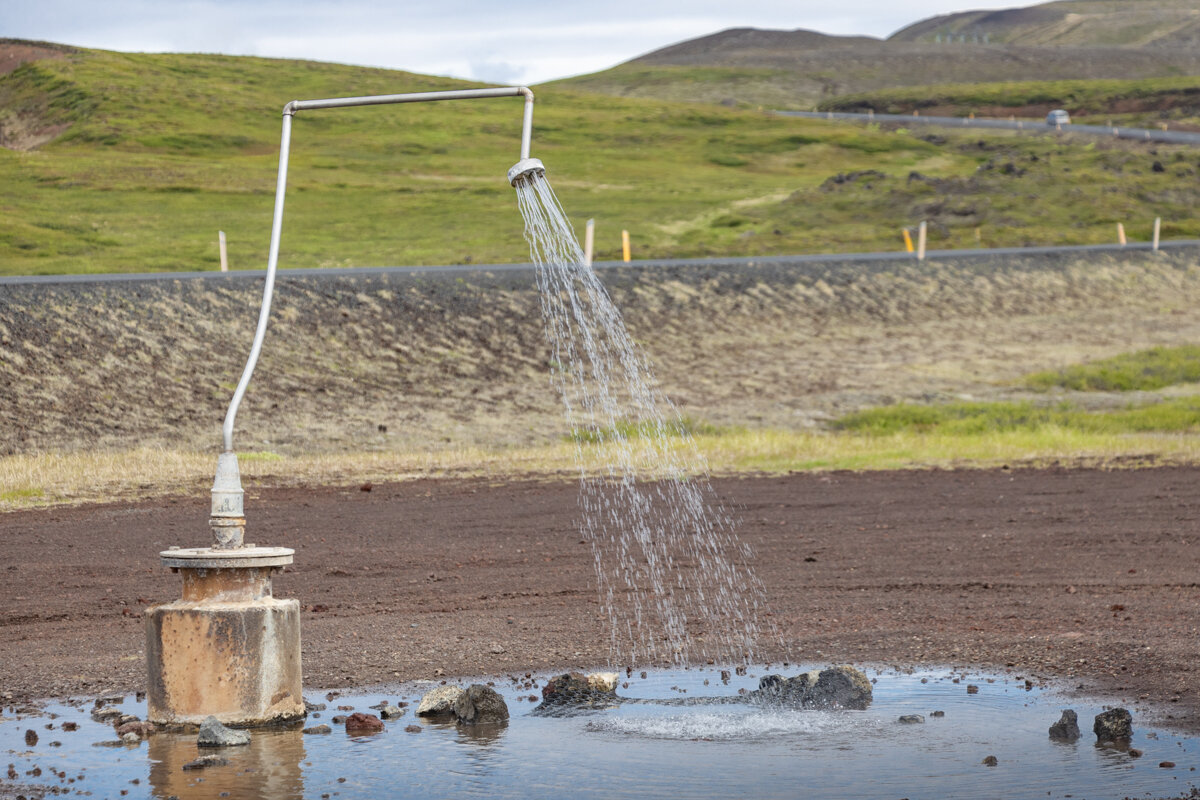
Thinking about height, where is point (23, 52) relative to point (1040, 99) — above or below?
above

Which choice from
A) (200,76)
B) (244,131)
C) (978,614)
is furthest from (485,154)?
(978,614)

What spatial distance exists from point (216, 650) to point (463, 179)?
5853cm

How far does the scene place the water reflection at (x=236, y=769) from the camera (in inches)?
269

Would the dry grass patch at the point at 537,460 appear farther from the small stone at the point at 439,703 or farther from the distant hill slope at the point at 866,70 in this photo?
the distant hill slope at the point at 866,70

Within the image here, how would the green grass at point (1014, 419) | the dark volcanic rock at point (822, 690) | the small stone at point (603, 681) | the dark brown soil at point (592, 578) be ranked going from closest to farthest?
the dark volcanic rock at point (822, 690) → the small stone at point (603, 681) → the dark brown soil at point (592, 578) → the green grass at point (1014, 419)

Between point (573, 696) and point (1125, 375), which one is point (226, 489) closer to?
point (573, 696)

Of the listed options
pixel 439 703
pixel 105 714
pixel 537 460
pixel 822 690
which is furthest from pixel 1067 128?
pixel 105 714

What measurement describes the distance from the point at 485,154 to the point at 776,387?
162 feet

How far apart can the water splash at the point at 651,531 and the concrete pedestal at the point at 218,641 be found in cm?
244

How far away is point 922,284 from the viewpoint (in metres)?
37.8

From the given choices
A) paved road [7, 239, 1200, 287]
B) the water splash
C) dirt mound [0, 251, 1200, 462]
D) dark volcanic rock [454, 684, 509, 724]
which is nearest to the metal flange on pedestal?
dark volcanic rock [454, 684, 509, 724]

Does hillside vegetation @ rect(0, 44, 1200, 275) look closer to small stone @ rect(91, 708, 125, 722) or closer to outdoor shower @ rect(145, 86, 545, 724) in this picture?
small stone @ rect(91, 708, 125, 722)

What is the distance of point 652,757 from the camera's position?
295 inches

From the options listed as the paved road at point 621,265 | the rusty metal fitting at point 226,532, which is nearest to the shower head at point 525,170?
the rusty metal fitting at point 226,532
